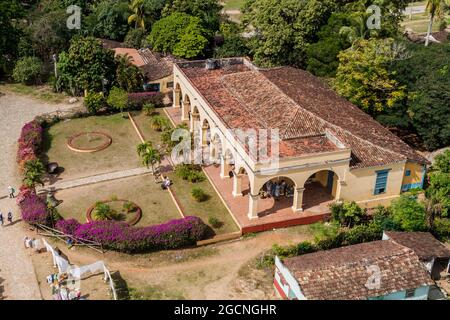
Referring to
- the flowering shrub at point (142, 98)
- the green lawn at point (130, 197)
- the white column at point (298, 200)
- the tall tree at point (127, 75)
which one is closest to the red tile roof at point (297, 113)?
the white column at point (298, 200)

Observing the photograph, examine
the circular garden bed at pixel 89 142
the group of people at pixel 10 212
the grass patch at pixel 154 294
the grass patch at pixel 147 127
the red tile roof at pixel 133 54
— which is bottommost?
the grass patch at pixel 154 294

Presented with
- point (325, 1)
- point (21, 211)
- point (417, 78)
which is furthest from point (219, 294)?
point (325, 1)

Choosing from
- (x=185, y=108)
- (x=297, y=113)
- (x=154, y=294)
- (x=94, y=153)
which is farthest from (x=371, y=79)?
(x=154, y=294)

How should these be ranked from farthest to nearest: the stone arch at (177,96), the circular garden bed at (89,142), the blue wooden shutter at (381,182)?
1. the stone arch at (177,96)
2. the circular garden bed at (89,142)
3. the blue wooden shutter at (381,182)

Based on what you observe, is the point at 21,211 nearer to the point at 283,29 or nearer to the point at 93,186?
the point at 93,186

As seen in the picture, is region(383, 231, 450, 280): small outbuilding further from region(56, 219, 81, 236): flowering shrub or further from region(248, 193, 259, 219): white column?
region(56, 219, 81, 236): flowering shrub

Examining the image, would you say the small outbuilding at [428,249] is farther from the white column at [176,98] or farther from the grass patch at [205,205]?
the white column at [176,98]

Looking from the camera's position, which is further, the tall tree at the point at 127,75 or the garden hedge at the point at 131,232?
the tall tree at the point at 127,75

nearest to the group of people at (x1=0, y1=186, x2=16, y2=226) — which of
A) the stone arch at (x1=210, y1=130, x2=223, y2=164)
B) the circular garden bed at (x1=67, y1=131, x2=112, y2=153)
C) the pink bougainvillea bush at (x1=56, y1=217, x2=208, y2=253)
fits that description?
the pink bougainvillea bush at (x1=56, y1=217, x2=208, y2=253)
